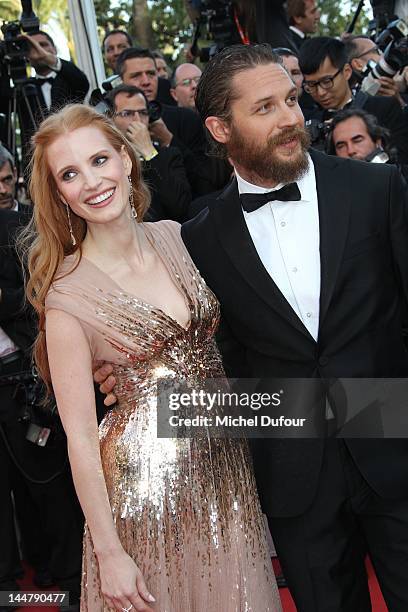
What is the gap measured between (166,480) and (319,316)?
583mm

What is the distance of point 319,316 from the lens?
2.32 m

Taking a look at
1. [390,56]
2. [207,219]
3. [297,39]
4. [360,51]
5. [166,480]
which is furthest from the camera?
[297,39]

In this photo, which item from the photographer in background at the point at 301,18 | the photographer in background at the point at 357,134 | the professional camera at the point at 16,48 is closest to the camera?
the photographer in background at the point at 357,134

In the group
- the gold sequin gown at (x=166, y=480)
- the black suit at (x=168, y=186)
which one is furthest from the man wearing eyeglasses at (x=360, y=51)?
the gold sequin gown at (x=166, y=480)

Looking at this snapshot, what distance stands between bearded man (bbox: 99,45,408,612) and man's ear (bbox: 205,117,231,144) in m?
0.08

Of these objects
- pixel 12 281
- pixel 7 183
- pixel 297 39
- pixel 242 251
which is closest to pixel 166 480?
pixel 242 251

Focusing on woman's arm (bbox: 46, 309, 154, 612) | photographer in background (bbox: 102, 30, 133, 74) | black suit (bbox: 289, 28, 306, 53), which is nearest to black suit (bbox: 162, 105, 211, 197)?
black suit (bbox: 289, 28, 306, 53)

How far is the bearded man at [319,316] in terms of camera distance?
2316 millimetres

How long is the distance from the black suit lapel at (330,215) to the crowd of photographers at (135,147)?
1154 mm

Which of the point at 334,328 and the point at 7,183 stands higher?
the point at 7,183

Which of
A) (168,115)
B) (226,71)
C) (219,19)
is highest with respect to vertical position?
(219,19)

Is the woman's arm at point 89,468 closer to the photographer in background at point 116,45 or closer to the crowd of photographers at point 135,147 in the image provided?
the crowd of photographers at point 135,147

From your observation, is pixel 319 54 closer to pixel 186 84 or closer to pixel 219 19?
pixel 219 19

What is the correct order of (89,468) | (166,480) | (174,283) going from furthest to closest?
(174,283)
(166,480)
(89,468)
